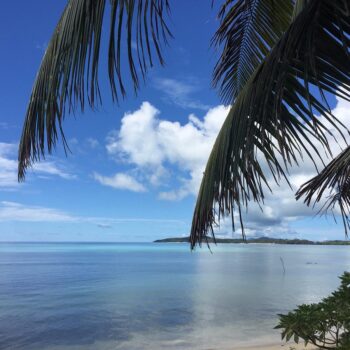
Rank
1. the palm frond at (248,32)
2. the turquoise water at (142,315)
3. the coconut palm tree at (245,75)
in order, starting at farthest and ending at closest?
the turquoise water at (142,315)
the palm frond at (248,32)
the coconut palm tree at (245,75)

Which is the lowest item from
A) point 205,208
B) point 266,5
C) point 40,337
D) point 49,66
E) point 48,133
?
point 40,337

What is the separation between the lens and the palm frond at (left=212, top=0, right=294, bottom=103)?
2.96 m

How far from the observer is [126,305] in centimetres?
2488

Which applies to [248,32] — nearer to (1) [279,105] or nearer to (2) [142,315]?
(1) [279,105]

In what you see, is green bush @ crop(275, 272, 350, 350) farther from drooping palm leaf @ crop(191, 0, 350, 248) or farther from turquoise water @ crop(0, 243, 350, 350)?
turquoise water @ crop(0, 243, 350, 350)

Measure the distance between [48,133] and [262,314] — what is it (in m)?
21.9

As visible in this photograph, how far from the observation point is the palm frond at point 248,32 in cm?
296

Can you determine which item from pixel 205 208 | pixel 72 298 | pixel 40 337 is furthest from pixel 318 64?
pixel 72 298

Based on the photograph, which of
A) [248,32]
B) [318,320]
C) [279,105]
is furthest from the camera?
[318,320]

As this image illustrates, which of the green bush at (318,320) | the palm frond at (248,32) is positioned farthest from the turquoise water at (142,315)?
the palm frond at (248,32)

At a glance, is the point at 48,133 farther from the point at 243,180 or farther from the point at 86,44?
the point at 243,180

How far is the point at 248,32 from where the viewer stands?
3154mm

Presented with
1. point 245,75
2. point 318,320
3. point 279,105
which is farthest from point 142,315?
point 279,105

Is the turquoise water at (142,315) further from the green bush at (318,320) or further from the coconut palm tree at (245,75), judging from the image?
the coconut palm tree at (245,75)
